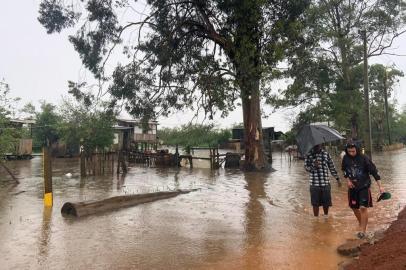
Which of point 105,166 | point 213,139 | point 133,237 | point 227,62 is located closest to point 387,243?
point 133,237

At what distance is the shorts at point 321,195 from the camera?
7957mm

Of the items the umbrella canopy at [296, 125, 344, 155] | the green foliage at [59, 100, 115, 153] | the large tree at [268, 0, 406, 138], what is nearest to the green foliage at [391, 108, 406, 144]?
the large tree at [268, 0, 406, 138]

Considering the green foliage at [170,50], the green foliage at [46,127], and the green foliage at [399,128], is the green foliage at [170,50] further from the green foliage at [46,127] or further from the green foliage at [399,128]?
the green foliage at [399,128]

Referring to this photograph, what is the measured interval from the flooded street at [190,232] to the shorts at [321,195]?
15.4 inches

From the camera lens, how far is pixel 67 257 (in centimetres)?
604

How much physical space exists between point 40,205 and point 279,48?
7.50 meters

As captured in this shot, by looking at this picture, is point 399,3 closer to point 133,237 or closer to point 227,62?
point 227,62

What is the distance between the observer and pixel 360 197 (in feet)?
21.5

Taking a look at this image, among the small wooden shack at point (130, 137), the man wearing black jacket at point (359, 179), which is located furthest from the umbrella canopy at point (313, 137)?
the small wooden shack at point (130, 137)

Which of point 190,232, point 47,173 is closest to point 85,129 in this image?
point 47,173

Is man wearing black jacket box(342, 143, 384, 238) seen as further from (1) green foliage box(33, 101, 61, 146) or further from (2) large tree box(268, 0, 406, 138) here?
(1) green foliage box(33, 101, 61, 146)

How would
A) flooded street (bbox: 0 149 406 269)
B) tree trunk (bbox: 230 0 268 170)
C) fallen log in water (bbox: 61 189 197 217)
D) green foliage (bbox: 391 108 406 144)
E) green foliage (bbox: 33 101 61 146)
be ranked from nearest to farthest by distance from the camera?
1. flooded street (bbox: 0 149 406 269)
2. fallen log in water (bbox: 61 189 197 217)
3. tree trunk (bbox: 230 0 268 170)
4. green foliage (bbox: 33 101 61 146)
5. green foliage (bbox: 391 108 406 144)

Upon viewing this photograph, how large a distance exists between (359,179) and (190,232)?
3039mm

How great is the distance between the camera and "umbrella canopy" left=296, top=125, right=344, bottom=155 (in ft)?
25.4
